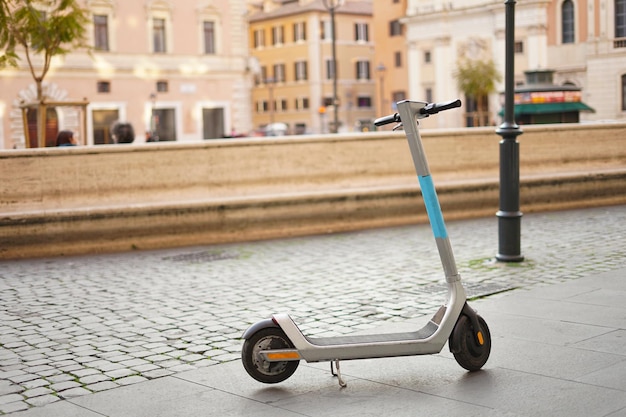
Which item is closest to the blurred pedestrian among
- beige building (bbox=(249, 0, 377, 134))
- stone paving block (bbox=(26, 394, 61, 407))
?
stone paving block (bbox=(26, 394, 61, 407))

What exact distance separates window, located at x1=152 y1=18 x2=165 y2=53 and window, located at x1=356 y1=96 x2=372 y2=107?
34.9m

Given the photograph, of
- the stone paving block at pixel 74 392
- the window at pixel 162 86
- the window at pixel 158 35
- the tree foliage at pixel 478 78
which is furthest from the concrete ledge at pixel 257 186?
the tree foliage at pixel 478 78

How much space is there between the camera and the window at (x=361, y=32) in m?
87.4

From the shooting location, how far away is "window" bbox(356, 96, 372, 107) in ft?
284

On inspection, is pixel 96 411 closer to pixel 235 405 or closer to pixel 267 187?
pixel 235 405

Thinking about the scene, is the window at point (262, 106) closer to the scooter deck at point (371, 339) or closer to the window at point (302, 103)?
the window at point (302, 103)

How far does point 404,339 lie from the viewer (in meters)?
5.42

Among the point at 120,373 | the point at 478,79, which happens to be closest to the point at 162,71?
the point at 478,79

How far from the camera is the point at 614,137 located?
1570cm

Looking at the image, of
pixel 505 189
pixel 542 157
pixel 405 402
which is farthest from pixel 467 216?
pixel 405 402

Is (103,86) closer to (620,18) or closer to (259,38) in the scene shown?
(620,18)

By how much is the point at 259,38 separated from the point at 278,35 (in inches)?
122

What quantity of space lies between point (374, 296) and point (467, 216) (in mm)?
6313

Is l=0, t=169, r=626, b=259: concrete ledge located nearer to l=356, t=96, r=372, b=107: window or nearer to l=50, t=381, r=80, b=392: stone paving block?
l=50, t=381, r=80, b=392: stone paving block
